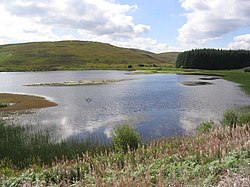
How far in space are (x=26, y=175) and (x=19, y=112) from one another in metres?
25.7

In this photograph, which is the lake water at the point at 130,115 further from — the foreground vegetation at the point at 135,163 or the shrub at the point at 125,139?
the shrub at the point at 125,139

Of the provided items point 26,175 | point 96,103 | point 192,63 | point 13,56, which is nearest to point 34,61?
point 13,56

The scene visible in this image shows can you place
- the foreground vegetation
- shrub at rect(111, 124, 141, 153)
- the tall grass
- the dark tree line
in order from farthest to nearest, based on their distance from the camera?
the dark tree line < shrub at rect(111, 124, 141, 153) < the tall grass < the foreground vegetation

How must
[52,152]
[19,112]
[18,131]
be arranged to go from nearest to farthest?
[52,152] < [18,131] < [19,112]

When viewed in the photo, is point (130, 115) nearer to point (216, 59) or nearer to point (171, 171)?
point (171, 171)

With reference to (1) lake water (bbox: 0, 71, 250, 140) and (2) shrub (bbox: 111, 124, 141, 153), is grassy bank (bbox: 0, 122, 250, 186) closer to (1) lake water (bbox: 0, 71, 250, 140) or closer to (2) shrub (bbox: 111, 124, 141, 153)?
(2) shrub (bbox: 111, 124, 141, 153)

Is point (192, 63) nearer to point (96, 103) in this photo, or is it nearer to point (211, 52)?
point (211, 52)

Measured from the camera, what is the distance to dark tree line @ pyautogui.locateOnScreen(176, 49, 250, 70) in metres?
126

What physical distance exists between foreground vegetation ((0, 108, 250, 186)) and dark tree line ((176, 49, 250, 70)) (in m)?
112

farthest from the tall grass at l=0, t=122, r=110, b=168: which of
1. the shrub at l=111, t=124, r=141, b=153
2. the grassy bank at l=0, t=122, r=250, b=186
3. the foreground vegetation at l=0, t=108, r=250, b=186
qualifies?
the grassy bank at l=0, t=122, r=250, b=186

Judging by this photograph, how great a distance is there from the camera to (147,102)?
3906cm

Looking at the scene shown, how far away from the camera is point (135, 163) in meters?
9.93

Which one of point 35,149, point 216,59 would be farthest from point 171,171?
point 216,59

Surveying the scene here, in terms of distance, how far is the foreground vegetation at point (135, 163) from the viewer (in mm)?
6371
